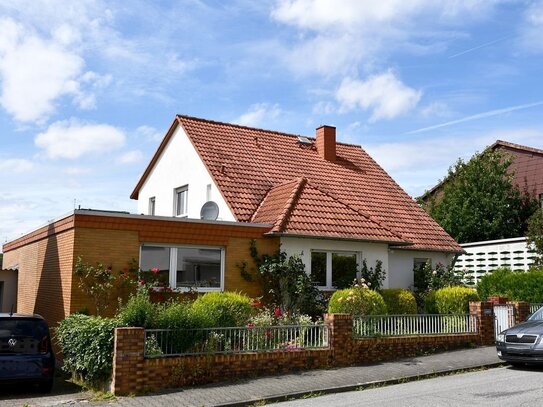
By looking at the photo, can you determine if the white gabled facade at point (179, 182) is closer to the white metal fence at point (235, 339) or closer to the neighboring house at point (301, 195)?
the neighboring house at point (301, 195)

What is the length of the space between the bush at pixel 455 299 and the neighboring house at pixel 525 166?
15574 millimetres

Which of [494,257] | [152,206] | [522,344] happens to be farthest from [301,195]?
[494,257]

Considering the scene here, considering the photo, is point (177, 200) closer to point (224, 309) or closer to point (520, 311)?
point (224, 309)

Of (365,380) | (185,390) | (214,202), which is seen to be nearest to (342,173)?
(214,202)

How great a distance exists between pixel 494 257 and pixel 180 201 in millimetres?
12695

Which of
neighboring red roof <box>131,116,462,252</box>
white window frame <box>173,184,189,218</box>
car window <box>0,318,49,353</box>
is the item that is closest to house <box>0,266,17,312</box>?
white window frame <box>173,184,189,218</box>

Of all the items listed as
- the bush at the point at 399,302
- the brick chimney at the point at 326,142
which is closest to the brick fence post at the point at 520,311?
the bush at the point at 399,302

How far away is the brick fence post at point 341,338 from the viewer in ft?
44.3

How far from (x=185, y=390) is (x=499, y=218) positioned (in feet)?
74.6

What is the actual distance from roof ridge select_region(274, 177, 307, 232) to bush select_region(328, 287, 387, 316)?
270cm

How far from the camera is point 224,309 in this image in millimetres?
13781

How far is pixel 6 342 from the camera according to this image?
10906mm

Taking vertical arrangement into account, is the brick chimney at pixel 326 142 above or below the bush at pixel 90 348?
above

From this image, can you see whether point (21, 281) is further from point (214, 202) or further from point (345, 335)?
point (345, 335)
